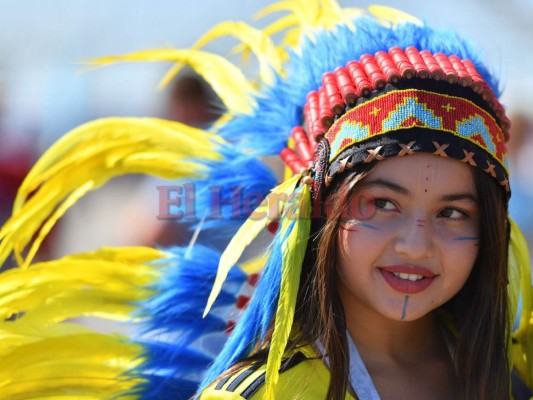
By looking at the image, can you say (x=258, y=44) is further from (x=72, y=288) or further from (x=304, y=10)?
(x=72, y=288)

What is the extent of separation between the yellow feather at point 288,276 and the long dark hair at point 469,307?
4cm

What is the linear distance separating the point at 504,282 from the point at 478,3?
1799mm

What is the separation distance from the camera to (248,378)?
6.52 feet

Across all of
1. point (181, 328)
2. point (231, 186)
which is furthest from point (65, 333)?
point (231, 186)

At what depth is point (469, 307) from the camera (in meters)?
2.29

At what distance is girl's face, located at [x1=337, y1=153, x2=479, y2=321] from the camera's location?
6.71 ft

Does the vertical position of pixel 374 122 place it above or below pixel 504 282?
above

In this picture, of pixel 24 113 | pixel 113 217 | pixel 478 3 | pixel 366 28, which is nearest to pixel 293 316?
pixel 366 28

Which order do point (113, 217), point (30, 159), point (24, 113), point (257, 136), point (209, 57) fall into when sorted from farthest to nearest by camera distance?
point (24, 113) < point (30, 159) < point (113, 217) < point (209, 57) < point (257, 136)

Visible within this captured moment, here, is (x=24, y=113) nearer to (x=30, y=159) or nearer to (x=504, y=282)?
(x=30, y=159)

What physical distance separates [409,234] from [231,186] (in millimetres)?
599

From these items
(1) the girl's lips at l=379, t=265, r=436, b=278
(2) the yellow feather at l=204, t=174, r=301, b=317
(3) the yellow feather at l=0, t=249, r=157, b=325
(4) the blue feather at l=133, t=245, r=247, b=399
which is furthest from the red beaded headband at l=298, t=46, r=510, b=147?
(3) the yellow feather at l=0, t=249, r=157, b=325

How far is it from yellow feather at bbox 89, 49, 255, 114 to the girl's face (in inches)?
23.0

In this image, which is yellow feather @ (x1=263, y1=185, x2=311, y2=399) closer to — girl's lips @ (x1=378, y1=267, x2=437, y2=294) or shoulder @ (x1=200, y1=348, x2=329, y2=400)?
shoulder @ (x1=200, y1=348, x2=329, y2=400)
